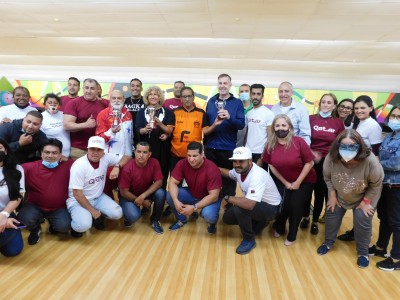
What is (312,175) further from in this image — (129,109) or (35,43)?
(35,43)

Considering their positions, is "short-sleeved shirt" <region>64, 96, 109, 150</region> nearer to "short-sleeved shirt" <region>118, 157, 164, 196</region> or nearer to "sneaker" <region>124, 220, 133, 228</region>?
"short-sleeved shirt" <region>118, 157, 164, 196</region>

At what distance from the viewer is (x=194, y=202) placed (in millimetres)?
2963

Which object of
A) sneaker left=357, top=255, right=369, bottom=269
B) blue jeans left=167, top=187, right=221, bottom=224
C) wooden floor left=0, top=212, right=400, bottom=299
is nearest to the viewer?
wooden floor left=0, top=212, right=400, bottom=299

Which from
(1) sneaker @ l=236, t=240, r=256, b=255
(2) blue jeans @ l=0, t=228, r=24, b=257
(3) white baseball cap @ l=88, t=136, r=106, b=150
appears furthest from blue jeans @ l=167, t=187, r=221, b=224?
(2) blue jeans @ l=0, t=228, r=24, b=257

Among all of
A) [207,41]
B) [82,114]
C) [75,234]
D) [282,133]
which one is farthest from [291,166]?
[207,41]

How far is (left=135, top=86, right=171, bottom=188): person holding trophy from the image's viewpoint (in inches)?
120

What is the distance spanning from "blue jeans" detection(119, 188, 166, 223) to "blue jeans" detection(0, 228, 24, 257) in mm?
914

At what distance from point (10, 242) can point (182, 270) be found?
54.4 inches

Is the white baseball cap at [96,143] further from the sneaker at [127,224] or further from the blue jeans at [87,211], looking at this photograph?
the sneaker at [127,224]

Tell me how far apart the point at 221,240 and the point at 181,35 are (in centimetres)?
423

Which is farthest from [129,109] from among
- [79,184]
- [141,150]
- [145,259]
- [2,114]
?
[145,259]

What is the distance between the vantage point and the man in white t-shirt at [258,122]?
3.10 meters

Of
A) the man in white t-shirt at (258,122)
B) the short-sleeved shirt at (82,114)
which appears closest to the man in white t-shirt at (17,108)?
the short-sleeved shirt at (82,114)

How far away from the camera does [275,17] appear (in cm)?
445
